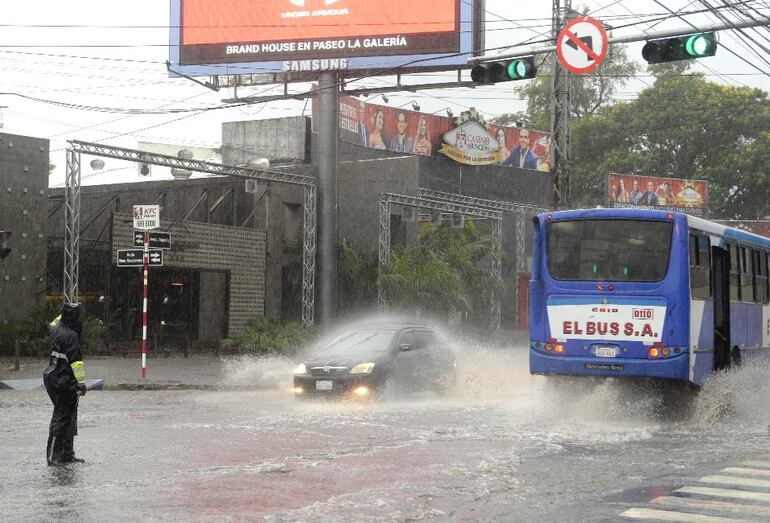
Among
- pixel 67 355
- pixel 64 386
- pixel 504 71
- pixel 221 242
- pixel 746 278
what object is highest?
pixel 504 71

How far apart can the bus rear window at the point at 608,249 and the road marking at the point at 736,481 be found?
5886 millimetres

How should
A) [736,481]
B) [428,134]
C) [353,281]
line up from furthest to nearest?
[428,134] → [353,281] → [736,481]

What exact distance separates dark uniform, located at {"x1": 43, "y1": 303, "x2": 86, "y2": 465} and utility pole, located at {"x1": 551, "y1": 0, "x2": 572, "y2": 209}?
1701 centimetres

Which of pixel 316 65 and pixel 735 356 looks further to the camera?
A: pixel 316 65

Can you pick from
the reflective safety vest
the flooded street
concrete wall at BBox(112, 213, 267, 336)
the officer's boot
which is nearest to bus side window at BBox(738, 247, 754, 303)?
the flooded street

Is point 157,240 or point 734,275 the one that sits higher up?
point 157,240

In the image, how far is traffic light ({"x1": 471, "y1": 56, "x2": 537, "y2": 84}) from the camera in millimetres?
19188

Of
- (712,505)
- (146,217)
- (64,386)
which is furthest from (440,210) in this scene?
(712,505)

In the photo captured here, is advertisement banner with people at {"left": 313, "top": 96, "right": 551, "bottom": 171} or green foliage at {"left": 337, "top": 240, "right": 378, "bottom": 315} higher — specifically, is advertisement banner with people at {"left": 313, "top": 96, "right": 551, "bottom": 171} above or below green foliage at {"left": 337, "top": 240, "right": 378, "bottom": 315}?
above

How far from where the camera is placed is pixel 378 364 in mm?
18344

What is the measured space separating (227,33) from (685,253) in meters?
25.0

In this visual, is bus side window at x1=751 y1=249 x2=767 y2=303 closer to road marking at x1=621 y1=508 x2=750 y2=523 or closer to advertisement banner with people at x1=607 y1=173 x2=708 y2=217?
road marking at x1=621 y1=508 x2=750 y2=523

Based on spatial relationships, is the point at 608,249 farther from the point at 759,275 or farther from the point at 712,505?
the point at 712,505

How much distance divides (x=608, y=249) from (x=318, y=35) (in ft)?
72.6
